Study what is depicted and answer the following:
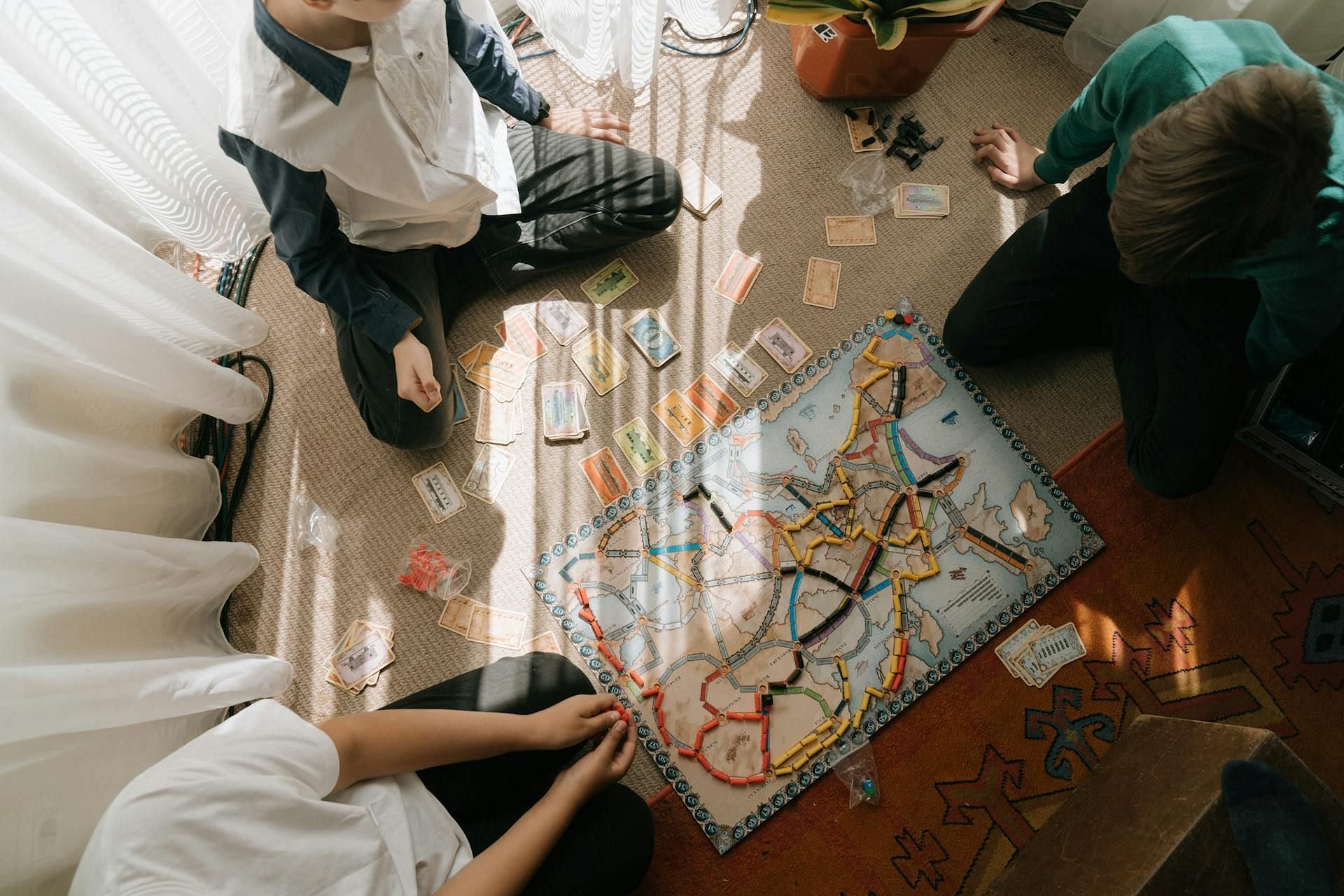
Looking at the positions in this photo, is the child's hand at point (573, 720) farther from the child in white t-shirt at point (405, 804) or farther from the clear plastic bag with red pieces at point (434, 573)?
the clear plastic bag with red pieces at point (434, 573)

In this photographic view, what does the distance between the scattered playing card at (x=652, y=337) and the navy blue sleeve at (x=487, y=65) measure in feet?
1.50

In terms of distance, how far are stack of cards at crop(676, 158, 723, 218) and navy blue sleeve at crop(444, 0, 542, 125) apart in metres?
0.36

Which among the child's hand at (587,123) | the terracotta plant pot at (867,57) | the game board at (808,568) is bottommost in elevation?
the game board at (808,568)

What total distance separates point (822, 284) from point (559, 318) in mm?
564

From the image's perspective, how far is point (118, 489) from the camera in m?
1.25

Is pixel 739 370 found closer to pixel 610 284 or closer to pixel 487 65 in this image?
pixel 610 284

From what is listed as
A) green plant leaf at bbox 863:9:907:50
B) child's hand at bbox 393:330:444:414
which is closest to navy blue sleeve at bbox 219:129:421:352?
child's hand at bbox 393:330:444:414

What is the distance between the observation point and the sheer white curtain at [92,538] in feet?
3.15

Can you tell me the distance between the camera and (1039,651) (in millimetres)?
1549

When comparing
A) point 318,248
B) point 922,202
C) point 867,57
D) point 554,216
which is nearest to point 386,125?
point 318,248

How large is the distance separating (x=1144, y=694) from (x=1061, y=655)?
17cm

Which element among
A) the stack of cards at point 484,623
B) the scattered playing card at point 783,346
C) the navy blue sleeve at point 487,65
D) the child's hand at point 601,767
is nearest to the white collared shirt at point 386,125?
the navy blue sleeve at point 487,65

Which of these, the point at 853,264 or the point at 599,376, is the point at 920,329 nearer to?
the point at 853,264

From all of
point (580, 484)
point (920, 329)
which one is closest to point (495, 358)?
point (580, 484)
